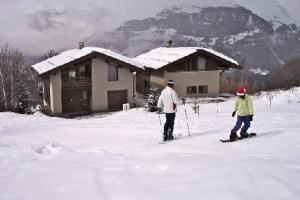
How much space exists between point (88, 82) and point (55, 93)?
2928 mm

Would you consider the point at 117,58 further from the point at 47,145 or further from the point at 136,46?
the point at 136,46

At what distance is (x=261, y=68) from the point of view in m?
162

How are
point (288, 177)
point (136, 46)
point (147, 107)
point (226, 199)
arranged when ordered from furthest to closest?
point (136, 46), point (147, 107), point (288, 177), point (226, 199)

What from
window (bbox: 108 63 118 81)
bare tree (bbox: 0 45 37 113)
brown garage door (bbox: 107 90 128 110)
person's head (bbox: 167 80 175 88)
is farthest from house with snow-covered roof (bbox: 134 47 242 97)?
person's head (bbox: 167 80 175 88)

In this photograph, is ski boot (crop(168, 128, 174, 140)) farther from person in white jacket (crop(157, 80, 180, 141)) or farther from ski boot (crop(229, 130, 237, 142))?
ski boot (crop(229, 130, 237, 142))

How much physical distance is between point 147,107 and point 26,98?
10.9m

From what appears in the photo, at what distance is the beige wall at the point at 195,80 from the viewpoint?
32.0 m

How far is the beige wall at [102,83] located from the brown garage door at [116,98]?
0.32 metres

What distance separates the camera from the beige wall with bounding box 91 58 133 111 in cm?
3003

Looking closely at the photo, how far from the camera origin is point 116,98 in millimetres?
31062

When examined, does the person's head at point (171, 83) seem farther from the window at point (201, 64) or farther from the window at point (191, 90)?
the window at point (201, 64)

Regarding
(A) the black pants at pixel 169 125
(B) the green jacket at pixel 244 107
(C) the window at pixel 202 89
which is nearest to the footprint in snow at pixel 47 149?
(A) the black pants at pixel 169 125

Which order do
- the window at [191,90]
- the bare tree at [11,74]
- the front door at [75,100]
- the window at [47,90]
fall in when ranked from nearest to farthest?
the front door at [75,100]
the window at [47,90]
the window at [191,90]
the bare tree at [11,74]

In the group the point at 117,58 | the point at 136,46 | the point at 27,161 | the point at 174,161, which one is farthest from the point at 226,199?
the point at 136,46
